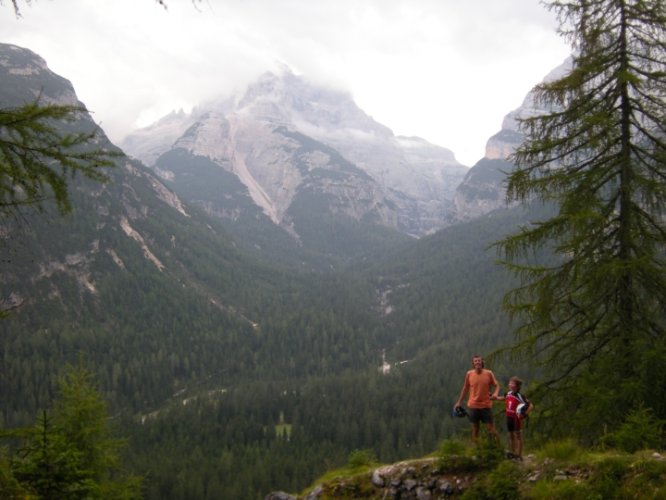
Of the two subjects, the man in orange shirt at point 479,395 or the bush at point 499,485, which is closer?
the bush at point 499,485

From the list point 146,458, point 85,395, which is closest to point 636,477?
point 85,395

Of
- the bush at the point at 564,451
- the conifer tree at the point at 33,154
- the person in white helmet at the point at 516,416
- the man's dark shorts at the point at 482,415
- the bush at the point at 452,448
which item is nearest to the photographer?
the conifer tree at the point at 33,154

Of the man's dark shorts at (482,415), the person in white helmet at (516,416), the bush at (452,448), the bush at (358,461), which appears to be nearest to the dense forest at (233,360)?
the bush at (358,461)

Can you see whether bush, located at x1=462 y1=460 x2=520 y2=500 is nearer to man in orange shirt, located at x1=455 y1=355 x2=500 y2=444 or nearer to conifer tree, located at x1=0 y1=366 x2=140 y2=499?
man in orange shirt, located at x1=455 y1=355 x2=500 y2=444

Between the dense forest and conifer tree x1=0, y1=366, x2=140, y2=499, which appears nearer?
conifer tree x1=0, y1=366, x2=140, y2=499

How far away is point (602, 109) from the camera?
479 inches

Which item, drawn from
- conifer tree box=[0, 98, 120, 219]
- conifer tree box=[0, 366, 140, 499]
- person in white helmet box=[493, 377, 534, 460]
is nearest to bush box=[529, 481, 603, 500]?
person in white helmet box=[493, 377, 534, 460]

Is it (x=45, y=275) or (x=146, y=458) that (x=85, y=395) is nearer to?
(x=146, y=458)

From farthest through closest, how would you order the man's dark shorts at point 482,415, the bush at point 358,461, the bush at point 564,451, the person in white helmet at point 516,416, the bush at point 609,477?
the bush at point 358,461
the man's dark shorts at point 482,415
the person in white helmet at point 516,416
the bush at point 564,451
the bush at point 609,477

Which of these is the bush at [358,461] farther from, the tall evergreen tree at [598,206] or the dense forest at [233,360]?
the dense forest at [233,360]

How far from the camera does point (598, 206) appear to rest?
38.9ft

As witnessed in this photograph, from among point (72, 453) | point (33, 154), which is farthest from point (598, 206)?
point (72, 453)

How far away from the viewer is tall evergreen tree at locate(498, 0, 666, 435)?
11.2 m

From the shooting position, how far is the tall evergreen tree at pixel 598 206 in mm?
11203
